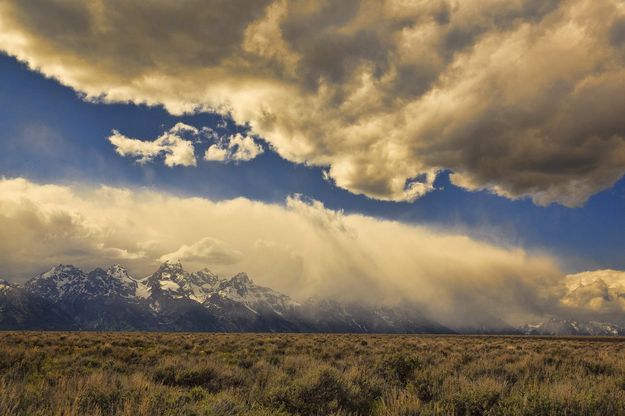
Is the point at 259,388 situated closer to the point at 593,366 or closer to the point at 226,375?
the point at 226,375

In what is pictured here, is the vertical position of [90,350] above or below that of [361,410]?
below

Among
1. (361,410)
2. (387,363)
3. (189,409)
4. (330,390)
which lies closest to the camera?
(189,409)

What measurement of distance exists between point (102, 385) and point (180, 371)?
371 centimetres

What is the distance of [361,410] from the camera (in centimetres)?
877

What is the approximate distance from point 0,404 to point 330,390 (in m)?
6.45

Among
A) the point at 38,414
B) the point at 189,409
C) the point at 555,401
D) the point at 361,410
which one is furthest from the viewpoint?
the point at 361,410

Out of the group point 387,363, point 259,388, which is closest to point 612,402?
point 387,363

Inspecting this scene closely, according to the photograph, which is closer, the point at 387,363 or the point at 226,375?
the point at 226,375

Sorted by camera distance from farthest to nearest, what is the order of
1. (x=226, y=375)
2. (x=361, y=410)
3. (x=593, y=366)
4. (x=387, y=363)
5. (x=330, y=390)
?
(x=593, y=366)
(x=387, y=363)
(x=226, y=375)
(x=330, y=390)
(x=361, y=410)

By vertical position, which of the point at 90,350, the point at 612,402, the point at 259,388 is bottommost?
the point at 90,350

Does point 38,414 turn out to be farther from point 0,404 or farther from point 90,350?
point 90,350

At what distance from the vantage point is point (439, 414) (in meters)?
7.33

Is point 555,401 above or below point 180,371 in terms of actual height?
above

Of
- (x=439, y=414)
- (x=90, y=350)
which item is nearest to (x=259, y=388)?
(x=439, y=414)
